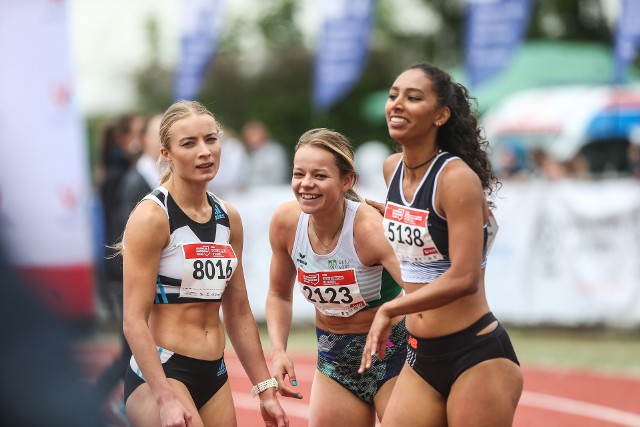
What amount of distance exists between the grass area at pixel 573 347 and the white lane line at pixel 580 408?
1.20m

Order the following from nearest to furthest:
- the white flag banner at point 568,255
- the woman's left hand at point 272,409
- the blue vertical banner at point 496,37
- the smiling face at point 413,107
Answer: the smiling face at point 413,107 < the woman's left hand at point 272,409 < the white flag banner at point 568,255 < the blue vertical banner at point 496,37

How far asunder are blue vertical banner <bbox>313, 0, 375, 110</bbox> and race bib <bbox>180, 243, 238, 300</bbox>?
35.1 feet

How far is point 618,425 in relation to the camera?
26.6 feet

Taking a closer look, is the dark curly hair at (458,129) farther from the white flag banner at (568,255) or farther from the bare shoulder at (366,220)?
the white flag banner at (568,255)

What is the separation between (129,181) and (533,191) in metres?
6.23

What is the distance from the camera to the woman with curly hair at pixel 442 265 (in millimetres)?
4188

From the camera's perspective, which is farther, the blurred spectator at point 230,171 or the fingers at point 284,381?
the blurred spectator at point 230,171

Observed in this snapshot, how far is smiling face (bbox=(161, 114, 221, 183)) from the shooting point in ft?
14.8

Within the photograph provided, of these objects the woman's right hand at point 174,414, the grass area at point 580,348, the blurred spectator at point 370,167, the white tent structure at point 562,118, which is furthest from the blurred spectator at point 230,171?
the woman's right hand at point 174,414

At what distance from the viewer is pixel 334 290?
4.93 meters

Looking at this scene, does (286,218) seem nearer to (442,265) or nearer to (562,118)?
(442,265)

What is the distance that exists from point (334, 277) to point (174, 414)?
3.53 ft

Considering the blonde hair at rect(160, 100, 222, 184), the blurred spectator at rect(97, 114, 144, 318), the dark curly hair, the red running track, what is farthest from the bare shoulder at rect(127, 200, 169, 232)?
the red running track

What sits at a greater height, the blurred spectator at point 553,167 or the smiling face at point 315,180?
the smiling face at point 315,180
